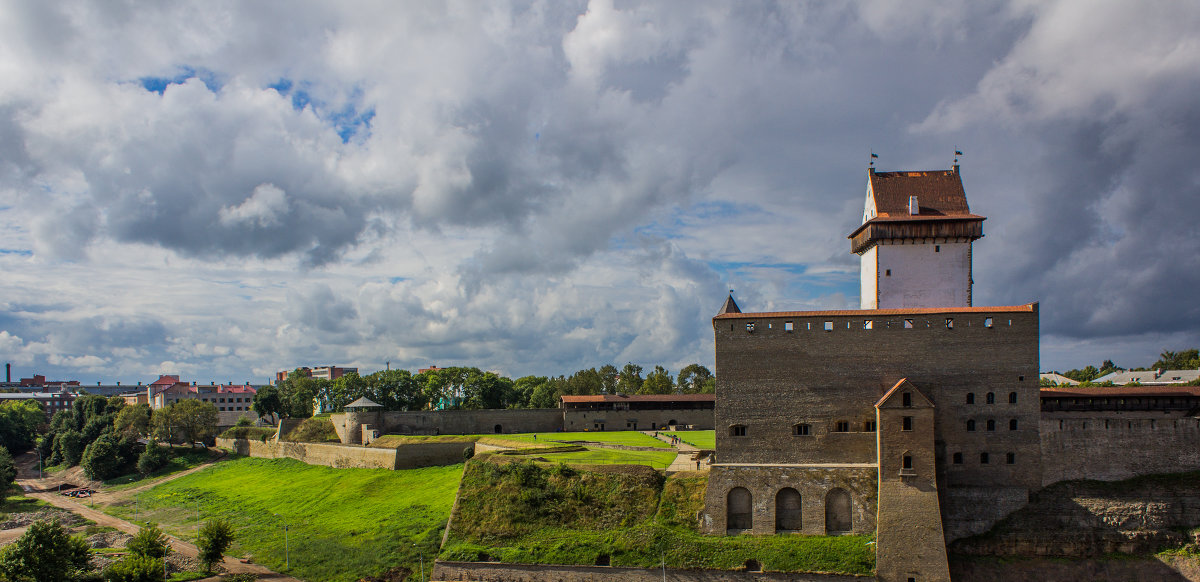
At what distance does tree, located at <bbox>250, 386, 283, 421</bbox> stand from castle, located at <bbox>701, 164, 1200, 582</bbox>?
60842mm

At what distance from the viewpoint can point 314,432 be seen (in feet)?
204

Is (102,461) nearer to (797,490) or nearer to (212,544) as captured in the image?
(212,544)

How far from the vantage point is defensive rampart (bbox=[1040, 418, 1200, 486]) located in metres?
31.5

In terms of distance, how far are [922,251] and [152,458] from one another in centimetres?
6623

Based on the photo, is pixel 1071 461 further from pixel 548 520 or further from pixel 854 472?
pixel 548 520

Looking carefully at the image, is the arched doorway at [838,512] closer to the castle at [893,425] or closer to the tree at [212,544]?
Answer: the castle at [893,425]

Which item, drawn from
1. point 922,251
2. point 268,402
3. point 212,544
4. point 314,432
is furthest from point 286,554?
point 268,402

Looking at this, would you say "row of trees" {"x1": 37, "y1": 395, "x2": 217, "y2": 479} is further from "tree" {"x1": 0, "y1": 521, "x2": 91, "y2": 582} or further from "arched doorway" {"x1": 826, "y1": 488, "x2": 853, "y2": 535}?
"arched doorway" {"x1": 826, "y1": 488, "x2": 853, "y2": 535}

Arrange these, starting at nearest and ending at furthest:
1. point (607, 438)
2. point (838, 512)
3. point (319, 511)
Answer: point (838, 512) < point (319, 511) < point (607, 438)

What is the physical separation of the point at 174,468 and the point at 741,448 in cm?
5704

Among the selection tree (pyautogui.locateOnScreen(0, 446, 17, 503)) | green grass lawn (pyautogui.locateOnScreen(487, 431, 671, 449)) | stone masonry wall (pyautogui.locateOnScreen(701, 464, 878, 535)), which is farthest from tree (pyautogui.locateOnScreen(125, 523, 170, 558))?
tree (pyautogui.locateOnScreen(0, 446, 17, 503))

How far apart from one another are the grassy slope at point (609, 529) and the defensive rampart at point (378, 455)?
50.2 feet

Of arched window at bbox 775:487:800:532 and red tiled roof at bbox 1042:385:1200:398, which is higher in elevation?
red tiled roof at bbox 1042:385:1200:398

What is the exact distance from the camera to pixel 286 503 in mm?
45812
